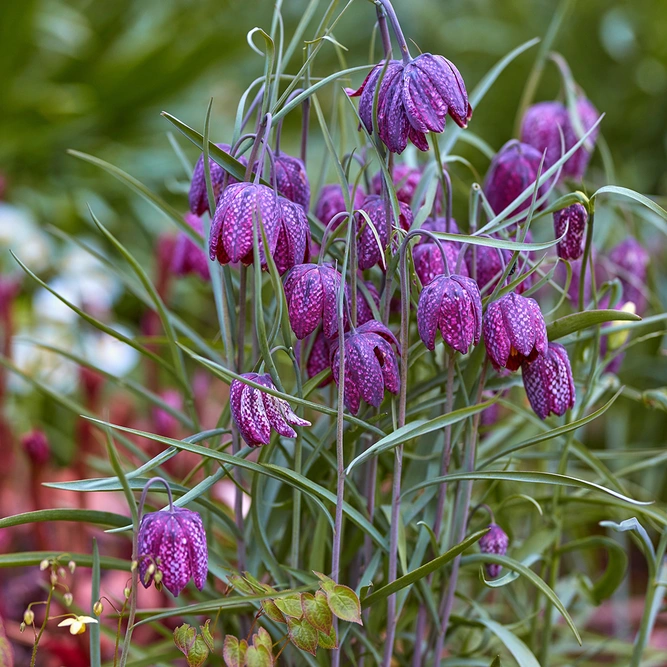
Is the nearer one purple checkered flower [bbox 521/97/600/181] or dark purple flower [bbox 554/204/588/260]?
dark purple flower [bbox 554/204/588/260]

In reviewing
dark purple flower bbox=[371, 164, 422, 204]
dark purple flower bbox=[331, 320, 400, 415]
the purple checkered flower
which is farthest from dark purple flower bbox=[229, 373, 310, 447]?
the purple checkered flower

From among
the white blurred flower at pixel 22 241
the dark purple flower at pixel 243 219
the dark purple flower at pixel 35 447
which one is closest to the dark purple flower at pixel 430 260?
the dark purple flower at pixel 243 219

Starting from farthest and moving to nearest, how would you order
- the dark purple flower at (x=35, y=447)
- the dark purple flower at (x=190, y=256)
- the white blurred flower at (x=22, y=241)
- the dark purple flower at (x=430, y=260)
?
the white blurred flower at (x=22, y=241), the dark purple flower at (x=35, y=447), the dark purple flower at (x=190, y=256), the dark purple flower at (x=430, y=260)

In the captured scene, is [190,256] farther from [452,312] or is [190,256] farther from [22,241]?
[22,241]

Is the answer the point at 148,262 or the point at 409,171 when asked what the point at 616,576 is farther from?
the point at 148,262

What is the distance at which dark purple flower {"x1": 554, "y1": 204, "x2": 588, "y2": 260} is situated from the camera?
0.77 m

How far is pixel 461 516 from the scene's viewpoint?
2.67ft

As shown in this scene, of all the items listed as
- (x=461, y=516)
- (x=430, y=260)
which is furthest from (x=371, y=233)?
(x=461, y=516)

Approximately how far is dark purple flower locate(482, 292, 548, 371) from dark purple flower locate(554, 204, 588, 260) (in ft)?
0.43

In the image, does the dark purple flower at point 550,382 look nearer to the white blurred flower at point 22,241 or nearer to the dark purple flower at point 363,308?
the dark purple flower at point 363,308

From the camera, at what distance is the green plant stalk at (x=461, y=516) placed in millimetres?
773

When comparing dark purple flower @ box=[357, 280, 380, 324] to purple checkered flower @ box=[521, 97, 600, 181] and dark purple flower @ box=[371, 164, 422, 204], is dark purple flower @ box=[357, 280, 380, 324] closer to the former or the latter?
dark purple flower @ box=[371, 164, 422, 204]

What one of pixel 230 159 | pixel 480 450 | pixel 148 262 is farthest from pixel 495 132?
pixel 230 159

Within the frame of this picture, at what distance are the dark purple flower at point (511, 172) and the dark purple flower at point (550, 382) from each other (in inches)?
8.0
